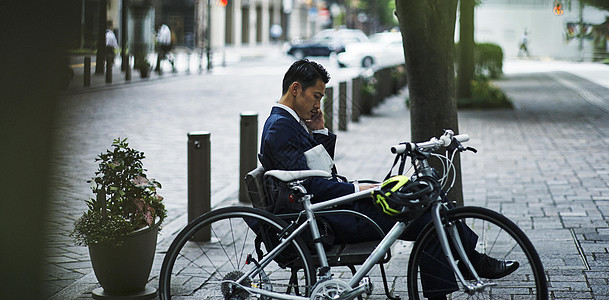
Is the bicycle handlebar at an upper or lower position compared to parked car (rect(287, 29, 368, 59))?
lower

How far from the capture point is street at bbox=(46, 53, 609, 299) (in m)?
5.11

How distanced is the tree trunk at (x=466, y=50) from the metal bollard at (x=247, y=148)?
36.8ft

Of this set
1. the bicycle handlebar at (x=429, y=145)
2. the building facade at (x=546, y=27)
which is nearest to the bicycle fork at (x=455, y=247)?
the bicycle handlebar at (x=429, y=145)

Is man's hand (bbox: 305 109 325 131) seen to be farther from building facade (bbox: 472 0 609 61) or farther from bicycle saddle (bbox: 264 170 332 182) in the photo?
building facade (bbox: 472 0 609 61)

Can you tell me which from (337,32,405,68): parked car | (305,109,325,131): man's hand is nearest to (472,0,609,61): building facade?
(337,32,405,68): parked car

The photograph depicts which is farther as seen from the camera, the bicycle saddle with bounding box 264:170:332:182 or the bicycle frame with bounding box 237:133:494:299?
the bicycle saddle with bounding box 264:170:332:182

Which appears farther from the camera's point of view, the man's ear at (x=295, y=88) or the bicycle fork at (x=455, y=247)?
the man's ear at (x=295, y=88)

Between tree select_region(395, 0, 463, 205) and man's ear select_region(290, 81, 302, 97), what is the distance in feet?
6.15

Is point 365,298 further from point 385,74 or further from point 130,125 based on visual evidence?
point 385,74

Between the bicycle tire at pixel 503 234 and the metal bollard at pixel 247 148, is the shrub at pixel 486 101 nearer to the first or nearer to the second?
the metal bollard at pixel 247 148

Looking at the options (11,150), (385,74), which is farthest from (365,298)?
(385,74)

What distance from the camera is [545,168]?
9.47 m

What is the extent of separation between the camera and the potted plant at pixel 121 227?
4.43 m

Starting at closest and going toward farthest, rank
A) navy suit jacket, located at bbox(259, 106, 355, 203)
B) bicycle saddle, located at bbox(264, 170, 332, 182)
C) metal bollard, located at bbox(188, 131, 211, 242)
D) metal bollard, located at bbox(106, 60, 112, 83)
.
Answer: bicycle saddle, located at bbox(264, 170, 332, 182)
navy suit jacket, located at bbox(259, 106, 355, 203)
metal bollard, located at bbox(106, 60, 112, 83)
metal bollard, located at bbox(188, 131, 211, 242)
